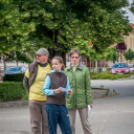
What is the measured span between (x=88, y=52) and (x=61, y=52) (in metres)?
30.9

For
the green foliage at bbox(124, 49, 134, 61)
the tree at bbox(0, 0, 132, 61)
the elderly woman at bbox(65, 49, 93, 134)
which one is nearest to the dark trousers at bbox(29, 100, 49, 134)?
the elderly woman at bbox(65, 49, 93, 134)

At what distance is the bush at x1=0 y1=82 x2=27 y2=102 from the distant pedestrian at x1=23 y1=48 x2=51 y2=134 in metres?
7.70

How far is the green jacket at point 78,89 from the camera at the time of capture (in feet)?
20.7

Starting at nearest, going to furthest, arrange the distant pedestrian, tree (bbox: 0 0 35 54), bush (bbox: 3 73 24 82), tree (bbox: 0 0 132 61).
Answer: the distant pedestrian, tree (bbox: 0 0 35 54), bush (bbox: 3 73 24 82), tree (bbox: 0 0 132 61)

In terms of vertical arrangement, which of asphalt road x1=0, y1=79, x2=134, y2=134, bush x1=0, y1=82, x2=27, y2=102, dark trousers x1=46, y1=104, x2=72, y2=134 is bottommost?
asphalt road x1=0, y1=79, x2=134, y2=134

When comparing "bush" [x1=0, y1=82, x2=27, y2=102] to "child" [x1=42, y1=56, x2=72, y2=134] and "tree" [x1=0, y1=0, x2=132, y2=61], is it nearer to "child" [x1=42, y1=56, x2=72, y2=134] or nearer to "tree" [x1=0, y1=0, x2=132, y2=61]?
"tree" [x1=0, y1=0, x2=132, y2=61]

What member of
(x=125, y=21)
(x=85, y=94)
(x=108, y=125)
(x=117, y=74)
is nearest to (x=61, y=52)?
(x=125, y=21)

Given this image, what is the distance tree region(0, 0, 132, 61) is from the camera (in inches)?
675

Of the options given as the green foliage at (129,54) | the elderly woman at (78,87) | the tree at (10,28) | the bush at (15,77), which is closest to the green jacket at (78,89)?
the elderly woman at (78,87)

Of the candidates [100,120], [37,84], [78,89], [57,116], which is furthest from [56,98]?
[100,120]

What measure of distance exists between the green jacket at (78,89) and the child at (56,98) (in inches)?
16.6

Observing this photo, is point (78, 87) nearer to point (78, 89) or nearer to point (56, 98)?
point (78, 89)

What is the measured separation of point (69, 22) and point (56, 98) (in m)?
11.9

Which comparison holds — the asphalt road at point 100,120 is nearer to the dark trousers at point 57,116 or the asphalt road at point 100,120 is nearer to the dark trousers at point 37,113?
the dark trousers at point 37,113
